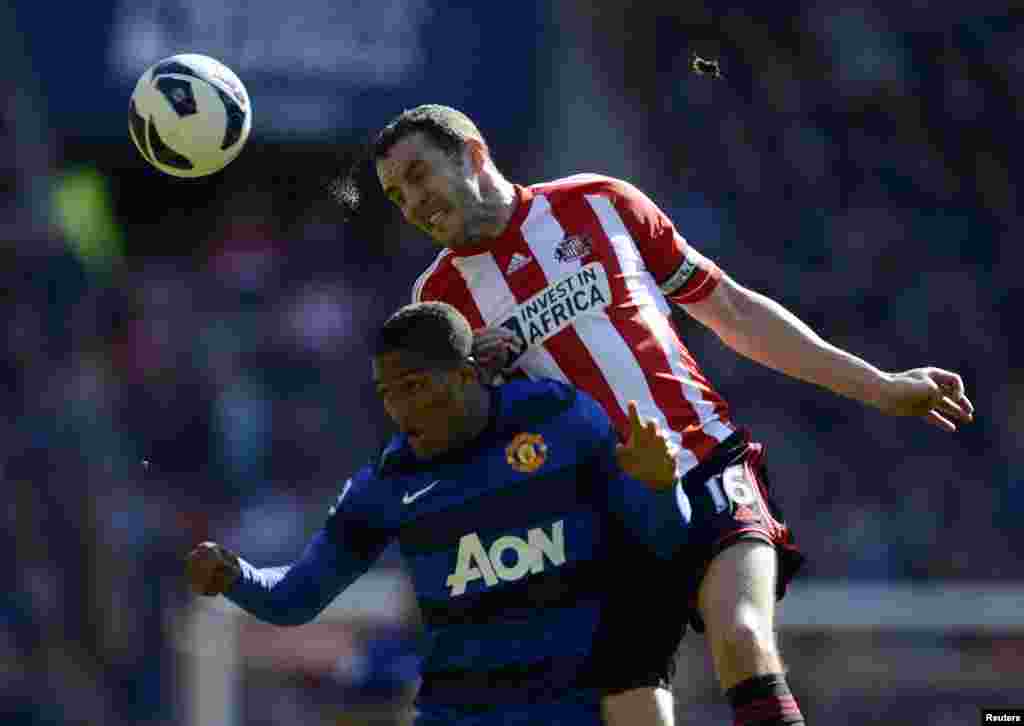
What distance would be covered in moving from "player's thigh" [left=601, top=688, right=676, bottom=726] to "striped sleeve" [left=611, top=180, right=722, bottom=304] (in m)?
1.03

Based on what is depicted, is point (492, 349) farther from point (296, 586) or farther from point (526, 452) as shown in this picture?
point (296, 586)

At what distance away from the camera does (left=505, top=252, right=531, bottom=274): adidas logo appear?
479 cm

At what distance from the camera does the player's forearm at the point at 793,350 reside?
4.72m

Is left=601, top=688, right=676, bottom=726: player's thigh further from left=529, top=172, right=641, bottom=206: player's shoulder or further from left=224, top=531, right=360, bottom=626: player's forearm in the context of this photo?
left=529, top=172, right=641, bottom=206: player's shoulder

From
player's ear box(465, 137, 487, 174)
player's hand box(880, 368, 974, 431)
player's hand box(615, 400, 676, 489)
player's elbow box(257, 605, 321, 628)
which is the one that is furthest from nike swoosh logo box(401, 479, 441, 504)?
player's hand box(880, 368, 974, 431)

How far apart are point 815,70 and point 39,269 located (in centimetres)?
501

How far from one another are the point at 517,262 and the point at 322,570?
35.1 inches

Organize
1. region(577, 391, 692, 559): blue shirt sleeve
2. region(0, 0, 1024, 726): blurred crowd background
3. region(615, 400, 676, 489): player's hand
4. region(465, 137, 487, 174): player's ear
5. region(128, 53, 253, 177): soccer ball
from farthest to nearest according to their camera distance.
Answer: region(0, 0, 1024, 726): blurred crowd background
region(128, 53, 253, 177): soccer ball
region(465, 137, 487, 174): player's ear
region(577, 391, 692, 559): blue shirt sleeve
region(615, 400, 676, 489): player's hand

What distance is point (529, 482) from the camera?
436cm

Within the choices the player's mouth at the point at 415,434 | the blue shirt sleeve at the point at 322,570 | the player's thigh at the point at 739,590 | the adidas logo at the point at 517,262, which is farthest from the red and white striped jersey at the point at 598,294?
the blue shirt sleeve at the point at 322,570

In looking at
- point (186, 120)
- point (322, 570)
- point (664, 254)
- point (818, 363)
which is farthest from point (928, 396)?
point (186, 120)

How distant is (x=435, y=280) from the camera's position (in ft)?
16.0

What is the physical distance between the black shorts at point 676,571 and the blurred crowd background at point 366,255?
5.75 metres

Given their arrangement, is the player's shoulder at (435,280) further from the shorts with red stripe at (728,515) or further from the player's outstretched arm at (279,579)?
the shorts with red stripe at (728,515)
